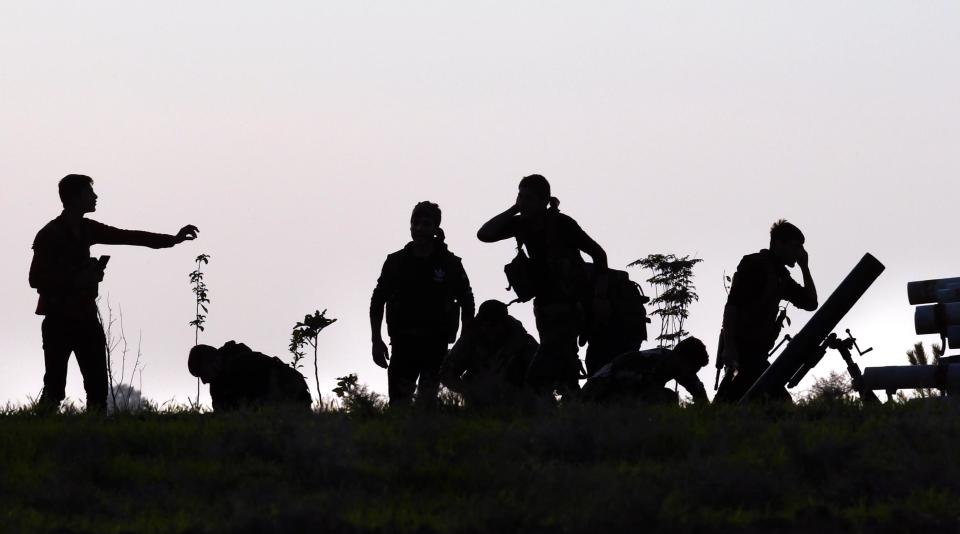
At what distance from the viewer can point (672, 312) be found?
27875 millimetres

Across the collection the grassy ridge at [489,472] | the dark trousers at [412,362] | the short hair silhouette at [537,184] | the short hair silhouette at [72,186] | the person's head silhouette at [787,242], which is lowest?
the grassy ridge at [489,472]

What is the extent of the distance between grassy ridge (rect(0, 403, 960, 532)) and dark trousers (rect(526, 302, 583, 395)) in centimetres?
134

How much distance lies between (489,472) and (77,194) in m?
4.96

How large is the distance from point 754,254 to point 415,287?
8.21 ft

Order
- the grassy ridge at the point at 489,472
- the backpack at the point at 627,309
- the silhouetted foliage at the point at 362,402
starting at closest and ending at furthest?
1. the grassy ridge at the point at 489,472
2. the silhouetted foliage at the point at 362,402
3. the backpack at the point at 627,309

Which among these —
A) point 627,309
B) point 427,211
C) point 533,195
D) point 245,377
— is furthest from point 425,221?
point 627,309

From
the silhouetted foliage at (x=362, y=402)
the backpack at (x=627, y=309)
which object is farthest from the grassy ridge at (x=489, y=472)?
the backpack at (x=627, y=309)

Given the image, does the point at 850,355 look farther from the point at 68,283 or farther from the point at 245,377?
the point at 68,283

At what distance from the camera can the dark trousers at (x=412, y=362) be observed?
13688 mm

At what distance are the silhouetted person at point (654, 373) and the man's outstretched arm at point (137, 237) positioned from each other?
10.5ft

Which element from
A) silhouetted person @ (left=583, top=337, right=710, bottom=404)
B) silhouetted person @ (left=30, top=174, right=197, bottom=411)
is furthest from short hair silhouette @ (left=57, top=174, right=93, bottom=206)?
silhouetted person @ (left=583, top=337, right=710, bottom=404)

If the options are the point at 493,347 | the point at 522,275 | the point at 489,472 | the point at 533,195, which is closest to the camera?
the point at 489,472

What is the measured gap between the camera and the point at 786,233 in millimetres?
13977

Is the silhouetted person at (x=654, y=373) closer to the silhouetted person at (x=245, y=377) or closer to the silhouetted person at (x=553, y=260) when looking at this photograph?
the silhouetted person at (x=553, y=260)
